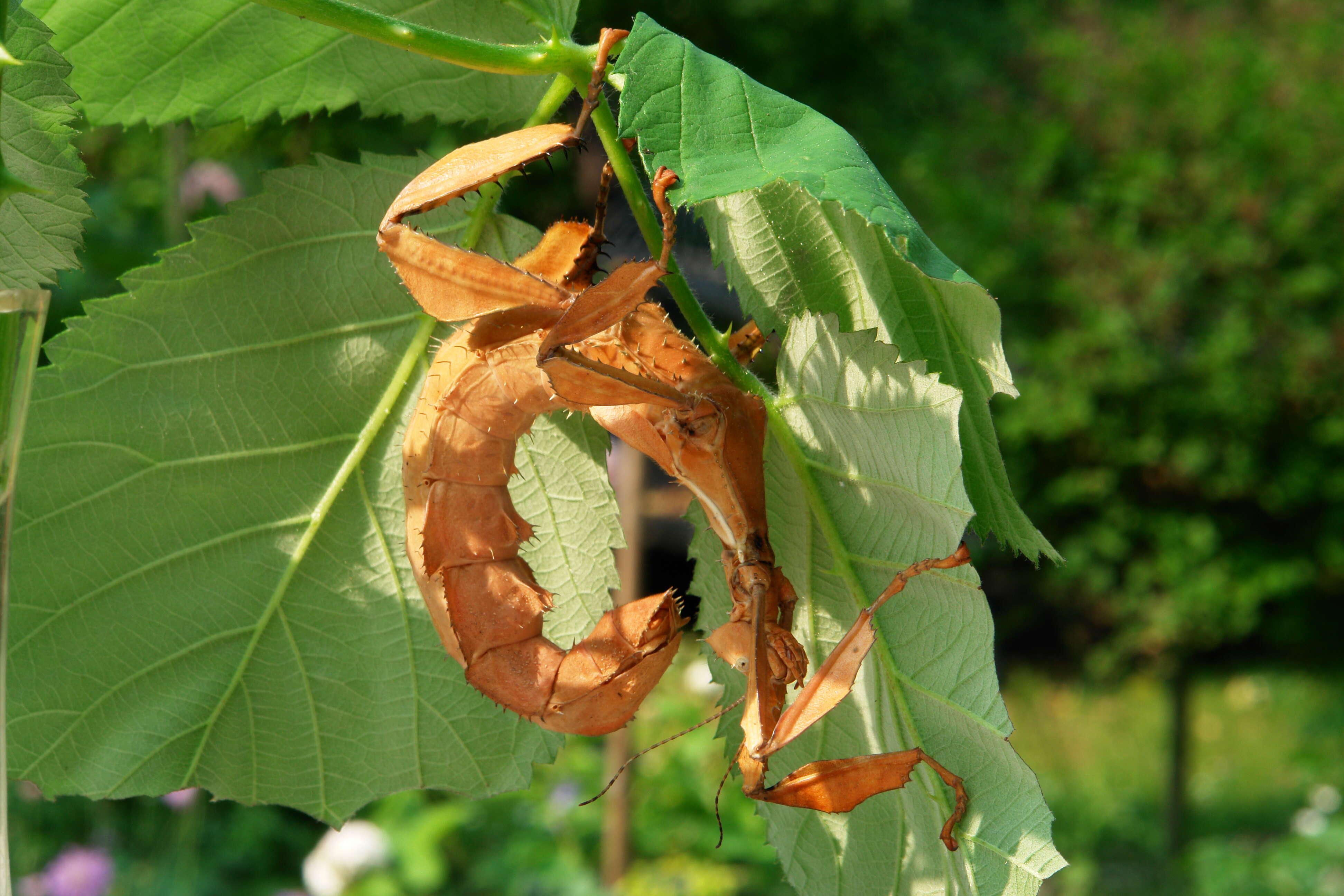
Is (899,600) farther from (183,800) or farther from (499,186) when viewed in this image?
(183,800)

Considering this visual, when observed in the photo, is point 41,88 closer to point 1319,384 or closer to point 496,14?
point 496,14

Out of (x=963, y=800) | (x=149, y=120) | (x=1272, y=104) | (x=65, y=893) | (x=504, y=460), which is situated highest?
(x=149, y=120)

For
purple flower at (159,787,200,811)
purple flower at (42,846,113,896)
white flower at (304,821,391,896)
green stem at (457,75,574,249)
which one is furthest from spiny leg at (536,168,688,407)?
purple flower at (42,846,113,896)

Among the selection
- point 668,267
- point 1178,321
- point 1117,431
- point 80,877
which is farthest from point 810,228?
point 1178,321

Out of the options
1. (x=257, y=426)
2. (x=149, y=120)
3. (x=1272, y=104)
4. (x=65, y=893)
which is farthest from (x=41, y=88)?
(x=1272, y=104)

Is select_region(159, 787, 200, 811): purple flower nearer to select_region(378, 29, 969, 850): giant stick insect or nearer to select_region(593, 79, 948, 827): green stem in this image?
select_region(378, 29, 969, 850): giant stick insect
